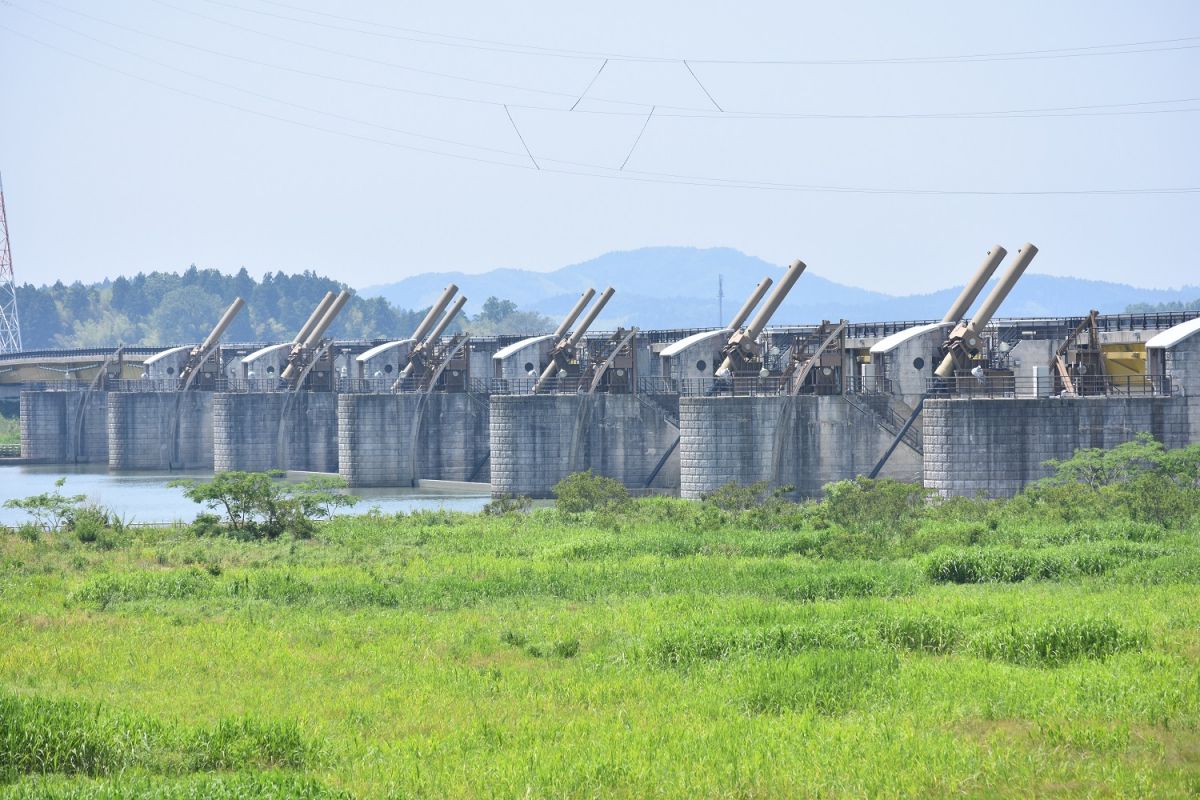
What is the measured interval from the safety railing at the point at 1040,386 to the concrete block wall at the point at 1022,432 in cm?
87

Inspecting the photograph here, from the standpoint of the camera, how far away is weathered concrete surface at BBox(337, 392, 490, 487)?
7138 cm

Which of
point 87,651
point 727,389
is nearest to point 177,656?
point 87,651

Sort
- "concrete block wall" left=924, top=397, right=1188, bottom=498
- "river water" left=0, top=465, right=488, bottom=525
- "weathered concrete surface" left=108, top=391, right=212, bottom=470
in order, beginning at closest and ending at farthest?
"concrete block wall" left=924, top=397, right=1188, bottom=498
"river water" left=0, top=465, right=488, bottom=525
"weathered concrete surface" left=108, top=391, right=212, bottom=470

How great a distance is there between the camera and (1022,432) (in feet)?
157

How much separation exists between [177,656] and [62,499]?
2349 cm

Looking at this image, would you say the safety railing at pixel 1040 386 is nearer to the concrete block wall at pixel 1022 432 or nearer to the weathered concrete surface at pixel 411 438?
the concrete block wall at pixel 1022 432

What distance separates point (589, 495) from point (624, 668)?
2699 cm

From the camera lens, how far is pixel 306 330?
9038 cm

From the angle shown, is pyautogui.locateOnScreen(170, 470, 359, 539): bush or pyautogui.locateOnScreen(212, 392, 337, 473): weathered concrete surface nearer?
pyautogui.locateOnScreen(170, 470, 359, 539): bush

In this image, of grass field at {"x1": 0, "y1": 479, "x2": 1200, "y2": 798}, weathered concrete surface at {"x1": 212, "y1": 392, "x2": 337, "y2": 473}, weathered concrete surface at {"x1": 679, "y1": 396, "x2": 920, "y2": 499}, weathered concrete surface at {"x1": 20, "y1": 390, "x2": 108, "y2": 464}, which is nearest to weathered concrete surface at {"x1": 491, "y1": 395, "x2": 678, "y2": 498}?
weathered concrete surface at {"x1": 679, "y1": 396, "x2": 920, "y2": 499}

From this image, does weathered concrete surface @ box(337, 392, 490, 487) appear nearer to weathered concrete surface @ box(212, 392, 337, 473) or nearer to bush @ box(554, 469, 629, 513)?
weathered concrete surface @ box(212, 392, 337, 473)

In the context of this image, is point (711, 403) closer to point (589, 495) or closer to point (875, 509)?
point (589, 495)

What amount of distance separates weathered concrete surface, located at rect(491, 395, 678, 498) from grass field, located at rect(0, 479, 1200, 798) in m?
26.1

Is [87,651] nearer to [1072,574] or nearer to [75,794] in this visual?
[75,794]
